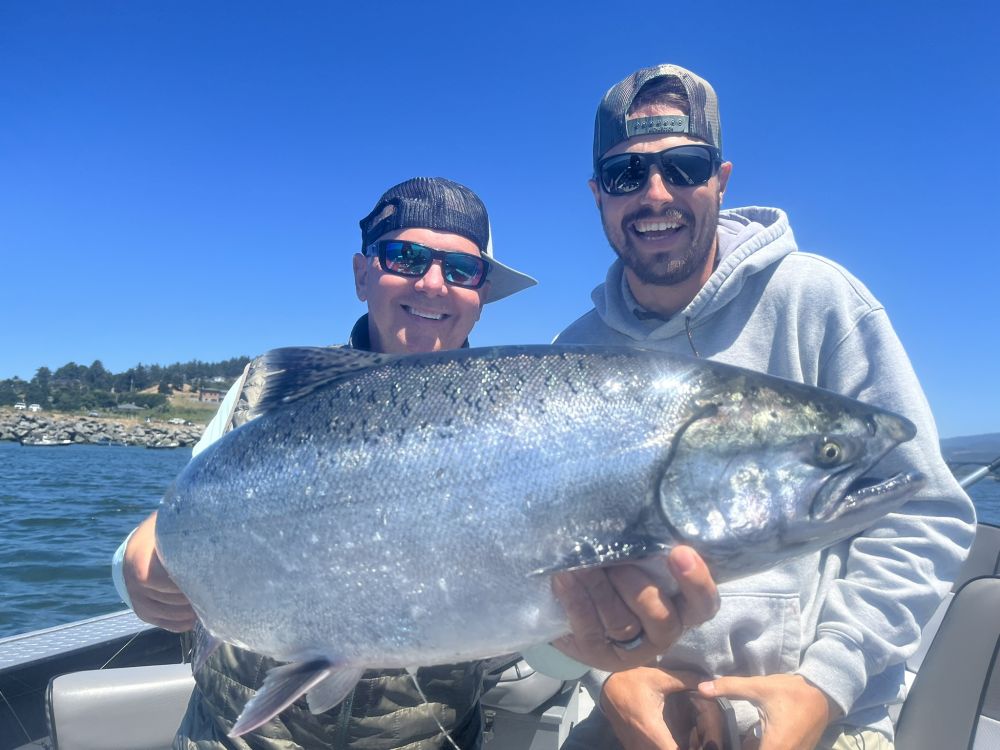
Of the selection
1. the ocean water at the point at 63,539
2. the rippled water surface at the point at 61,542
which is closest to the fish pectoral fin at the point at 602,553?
the ocean water at the point at 63,539

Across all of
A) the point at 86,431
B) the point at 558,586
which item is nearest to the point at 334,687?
the point at 558,586

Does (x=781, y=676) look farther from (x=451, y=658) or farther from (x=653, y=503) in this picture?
(x=451, y=658)

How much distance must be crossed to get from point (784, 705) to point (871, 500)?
110 cm

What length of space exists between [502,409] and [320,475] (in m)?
0.66

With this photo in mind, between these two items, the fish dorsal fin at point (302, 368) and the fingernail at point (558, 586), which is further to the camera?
the fish dorsal fin at point (302, 368)

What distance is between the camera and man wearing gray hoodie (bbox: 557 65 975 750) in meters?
2.82

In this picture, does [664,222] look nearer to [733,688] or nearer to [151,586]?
[733,688]

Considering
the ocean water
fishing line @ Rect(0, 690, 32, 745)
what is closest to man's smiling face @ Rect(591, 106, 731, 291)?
the ocean water

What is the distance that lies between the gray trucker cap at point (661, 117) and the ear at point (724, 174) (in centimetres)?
14

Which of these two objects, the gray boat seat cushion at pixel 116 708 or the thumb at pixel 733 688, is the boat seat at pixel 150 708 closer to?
the gray boat seat cushion at pixel 116 708

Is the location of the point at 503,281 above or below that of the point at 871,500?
above

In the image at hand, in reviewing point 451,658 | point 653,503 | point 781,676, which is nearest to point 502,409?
point 653,503

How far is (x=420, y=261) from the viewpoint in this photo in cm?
342

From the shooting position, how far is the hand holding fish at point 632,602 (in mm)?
2094
